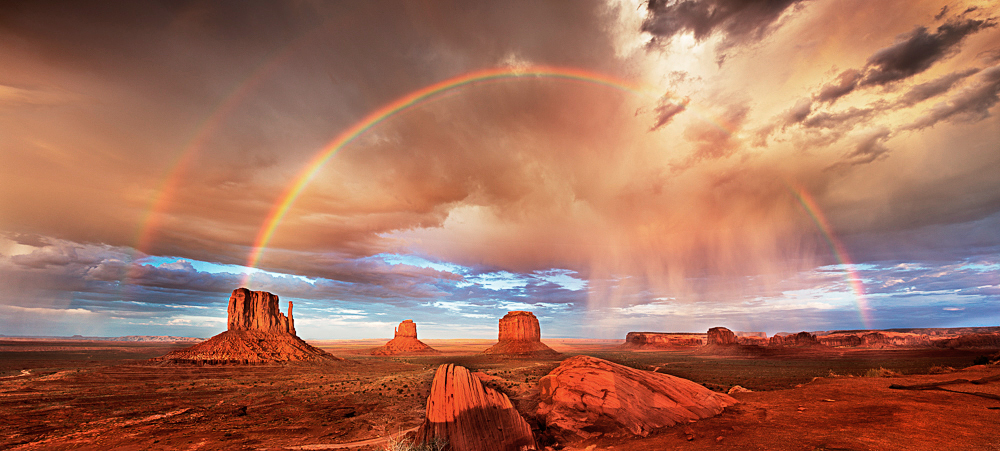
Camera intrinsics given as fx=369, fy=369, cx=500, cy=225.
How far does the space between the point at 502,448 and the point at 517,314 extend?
128508 millimetres

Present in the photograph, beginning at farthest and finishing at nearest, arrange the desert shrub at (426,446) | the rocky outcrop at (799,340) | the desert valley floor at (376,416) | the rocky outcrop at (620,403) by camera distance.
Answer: the rocky outcrop at (799,340), the rocky outcrop at (620,403), the desert shrub at (426,446), the desert valley floor at (376,416)

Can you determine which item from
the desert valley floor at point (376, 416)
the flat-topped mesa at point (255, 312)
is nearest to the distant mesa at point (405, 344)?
the flat-topped mesa at point (255, 312)

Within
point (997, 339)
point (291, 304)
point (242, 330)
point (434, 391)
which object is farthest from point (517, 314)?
point (997, 339)

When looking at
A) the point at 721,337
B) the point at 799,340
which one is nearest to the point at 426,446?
the point at 721,337

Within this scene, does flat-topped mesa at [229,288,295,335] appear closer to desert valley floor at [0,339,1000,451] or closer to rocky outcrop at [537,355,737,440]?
desert valley floor at [0,339,1000,451]

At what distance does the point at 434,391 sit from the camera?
1905cm

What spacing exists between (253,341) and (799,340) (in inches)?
7594

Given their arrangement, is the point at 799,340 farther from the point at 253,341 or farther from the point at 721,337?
the point at 253,341

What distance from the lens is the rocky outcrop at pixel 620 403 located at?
15867mm

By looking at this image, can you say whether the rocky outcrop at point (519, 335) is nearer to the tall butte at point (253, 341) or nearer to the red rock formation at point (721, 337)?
the tall butte at point (253, 341)

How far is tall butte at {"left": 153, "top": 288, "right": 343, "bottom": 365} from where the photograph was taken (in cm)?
7962

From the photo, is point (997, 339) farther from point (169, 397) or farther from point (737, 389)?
point (169, 397)

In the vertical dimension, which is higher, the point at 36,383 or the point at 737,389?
the point at 737,389

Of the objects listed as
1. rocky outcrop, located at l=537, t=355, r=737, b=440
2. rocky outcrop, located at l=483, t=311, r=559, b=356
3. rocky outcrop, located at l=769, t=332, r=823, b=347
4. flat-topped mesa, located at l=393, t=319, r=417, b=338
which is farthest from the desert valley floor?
rocky outcrop, located at l=769, t=332, r=823, b=347
